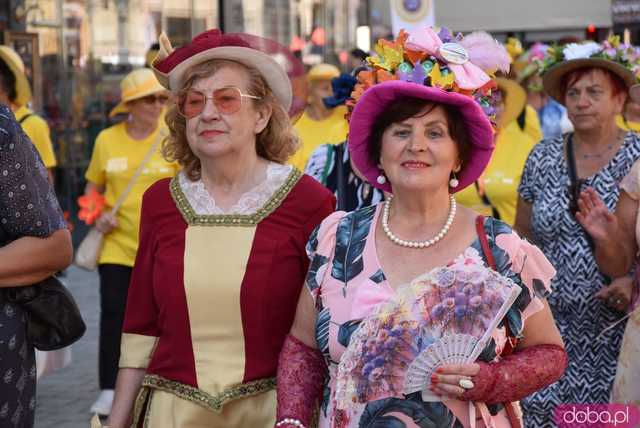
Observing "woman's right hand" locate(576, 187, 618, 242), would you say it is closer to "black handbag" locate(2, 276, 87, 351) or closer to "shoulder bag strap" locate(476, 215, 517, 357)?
"shoulder bag strap" locate(476, 215, 517, 357)

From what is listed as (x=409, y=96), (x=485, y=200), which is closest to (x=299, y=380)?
(x=409, y=96)

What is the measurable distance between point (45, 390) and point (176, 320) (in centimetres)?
508

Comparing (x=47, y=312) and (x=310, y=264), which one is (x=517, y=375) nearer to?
(x=310, y=264)

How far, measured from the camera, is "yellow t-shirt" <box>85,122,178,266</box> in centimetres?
812

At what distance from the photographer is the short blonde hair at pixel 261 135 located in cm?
421

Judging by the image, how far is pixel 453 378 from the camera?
3.30 meters

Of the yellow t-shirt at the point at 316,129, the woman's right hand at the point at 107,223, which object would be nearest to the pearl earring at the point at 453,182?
the woman's right hand at the point at 107,223

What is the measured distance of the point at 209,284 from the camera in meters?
3.96

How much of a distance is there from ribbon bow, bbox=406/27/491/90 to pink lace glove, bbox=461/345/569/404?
0.76 metres

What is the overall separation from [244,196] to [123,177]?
4.24m

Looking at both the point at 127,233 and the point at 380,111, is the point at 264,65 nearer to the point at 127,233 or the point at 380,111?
the point at 380,111

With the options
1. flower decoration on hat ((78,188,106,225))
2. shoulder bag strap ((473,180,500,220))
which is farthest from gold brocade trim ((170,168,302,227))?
flower decoration on hat ((78,188,106,225))

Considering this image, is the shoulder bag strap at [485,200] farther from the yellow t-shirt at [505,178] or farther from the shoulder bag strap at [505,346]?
the shoulder bag strap at [505,346]

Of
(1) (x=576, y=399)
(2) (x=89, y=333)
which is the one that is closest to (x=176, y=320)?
(1) (x=576, y=399)
